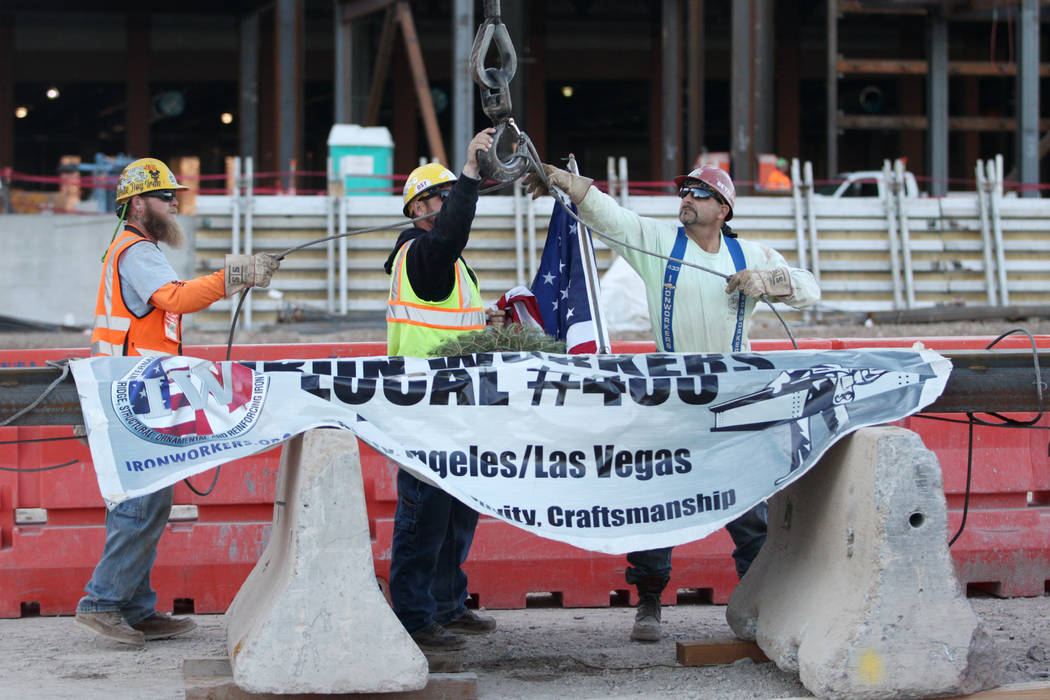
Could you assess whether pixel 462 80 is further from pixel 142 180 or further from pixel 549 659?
pixel 549 659

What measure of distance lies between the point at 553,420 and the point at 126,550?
2.19m

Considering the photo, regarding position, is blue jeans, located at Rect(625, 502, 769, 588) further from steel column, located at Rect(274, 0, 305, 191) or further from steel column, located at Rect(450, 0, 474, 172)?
steel column, located at Rect(274, 0, 305, 191)

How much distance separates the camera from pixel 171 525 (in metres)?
6.50

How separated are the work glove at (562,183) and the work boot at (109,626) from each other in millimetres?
2769

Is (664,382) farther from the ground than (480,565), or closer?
farther from the ground

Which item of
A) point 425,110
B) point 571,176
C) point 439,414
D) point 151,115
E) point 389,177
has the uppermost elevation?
point 151,115

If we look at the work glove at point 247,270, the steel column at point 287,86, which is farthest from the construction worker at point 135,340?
the steel column at point 287,86

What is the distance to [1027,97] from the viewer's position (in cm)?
2094

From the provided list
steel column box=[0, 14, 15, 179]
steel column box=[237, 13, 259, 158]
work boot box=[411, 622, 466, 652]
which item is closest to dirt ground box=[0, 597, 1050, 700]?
work boot box=[411, 622, 466, 652]

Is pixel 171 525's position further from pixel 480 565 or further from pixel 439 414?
pixel 439 414

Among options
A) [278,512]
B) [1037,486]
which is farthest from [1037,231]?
[278,512]

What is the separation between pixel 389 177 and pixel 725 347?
511 inches

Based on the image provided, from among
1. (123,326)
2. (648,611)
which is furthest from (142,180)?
(648,611)

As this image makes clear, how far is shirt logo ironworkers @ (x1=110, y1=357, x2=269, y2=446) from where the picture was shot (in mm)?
4656
